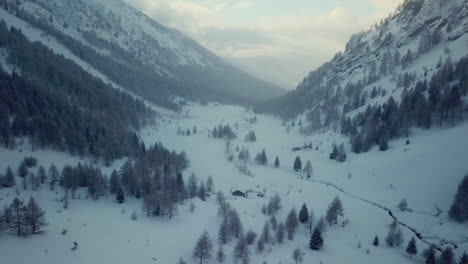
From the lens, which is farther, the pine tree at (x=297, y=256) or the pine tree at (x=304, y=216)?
the pine tree at (x=304, y=216)

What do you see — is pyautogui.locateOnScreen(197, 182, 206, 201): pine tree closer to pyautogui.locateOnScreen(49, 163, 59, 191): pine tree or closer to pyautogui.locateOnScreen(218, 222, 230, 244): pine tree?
pyautogui.locateOnScreen(218, 222, 230, 244): pine tree

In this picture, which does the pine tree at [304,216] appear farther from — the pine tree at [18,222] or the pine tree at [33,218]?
the pine tree at [18,222]

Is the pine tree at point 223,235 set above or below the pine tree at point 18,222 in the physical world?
below

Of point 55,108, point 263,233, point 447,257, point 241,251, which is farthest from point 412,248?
point 55,108

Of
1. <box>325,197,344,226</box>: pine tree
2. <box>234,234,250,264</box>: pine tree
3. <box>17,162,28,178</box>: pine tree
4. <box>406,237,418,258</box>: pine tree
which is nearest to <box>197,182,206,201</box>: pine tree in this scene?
<box>234,234,250,264</box>: pine tree

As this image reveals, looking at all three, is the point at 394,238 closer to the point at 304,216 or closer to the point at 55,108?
the point at 304,216

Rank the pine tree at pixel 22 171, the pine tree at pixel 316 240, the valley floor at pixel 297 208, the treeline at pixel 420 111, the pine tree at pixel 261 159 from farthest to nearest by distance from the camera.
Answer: the pine tree at pixel 261 159
the treeline at pixel 420 111
the pine tree at pixel 22 171
the pine tree at pixel 316 240
the valley floor at pixel 297 208

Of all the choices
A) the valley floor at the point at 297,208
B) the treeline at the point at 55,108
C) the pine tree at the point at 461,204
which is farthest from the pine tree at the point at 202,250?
the treeline at the point at 55,108
